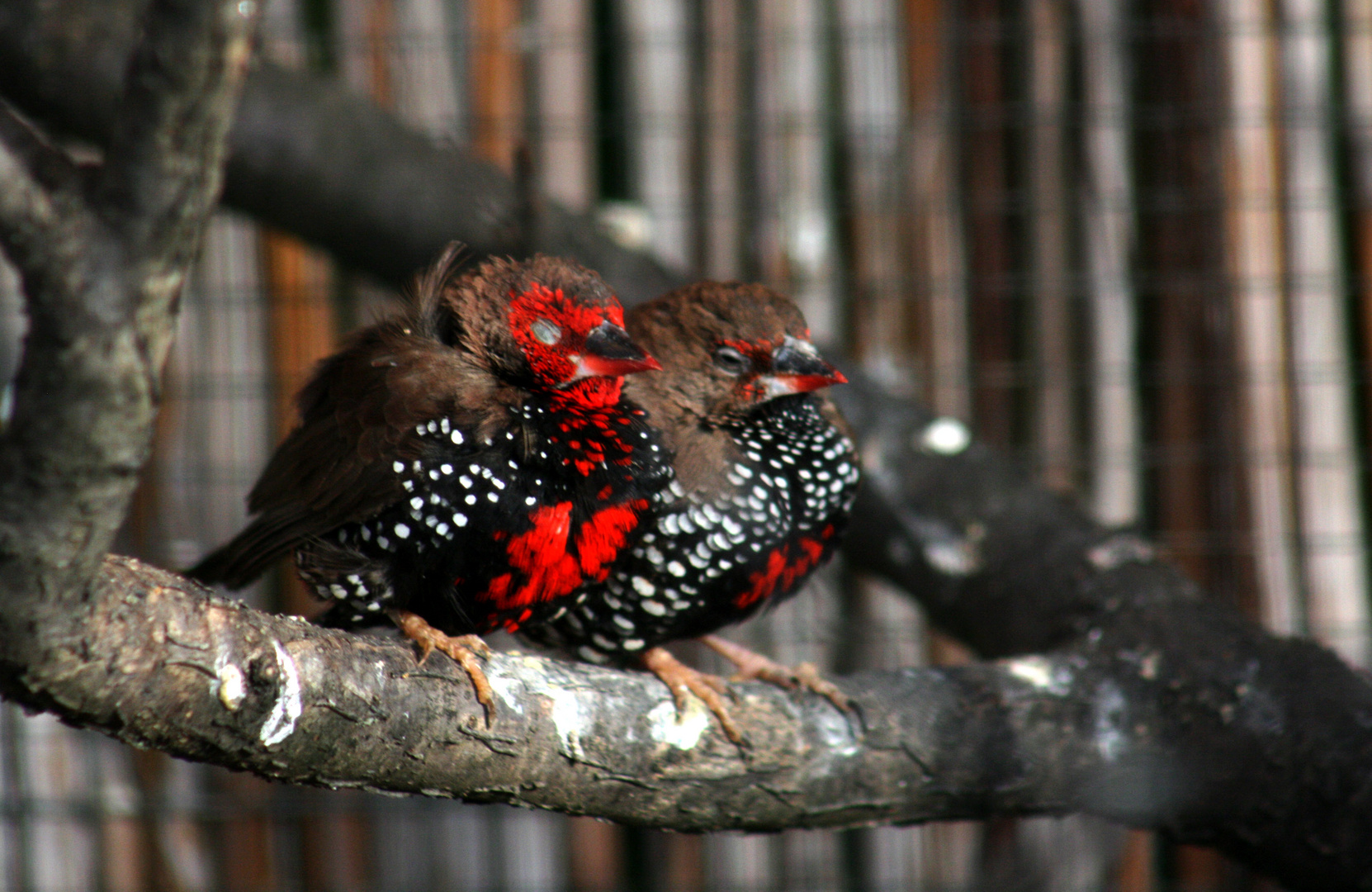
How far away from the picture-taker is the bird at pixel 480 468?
51.5 inches

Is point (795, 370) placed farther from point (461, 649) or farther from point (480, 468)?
point (461, 649)

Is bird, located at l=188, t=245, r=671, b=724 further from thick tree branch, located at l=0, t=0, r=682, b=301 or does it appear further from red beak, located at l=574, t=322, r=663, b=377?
thick tree branch, located at l=0, t=0, r=682, b=301

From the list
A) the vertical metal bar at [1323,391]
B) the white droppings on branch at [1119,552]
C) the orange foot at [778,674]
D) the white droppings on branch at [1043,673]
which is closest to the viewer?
the orange foot at [778,674]

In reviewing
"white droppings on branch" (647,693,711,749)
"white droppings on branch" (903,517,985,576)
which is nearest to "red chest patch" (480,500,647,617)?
"white droppings on branch" (647,693,711,749)

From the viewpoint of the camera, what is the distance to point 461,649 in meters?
1.27

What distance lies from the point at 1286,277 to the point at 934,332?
0.92m

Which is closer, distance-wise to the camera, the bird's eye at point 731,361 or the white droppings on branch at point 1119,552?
the bird's eye at point 731,361

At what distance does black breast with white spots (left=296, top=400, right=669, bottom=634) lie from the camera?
1305 mm

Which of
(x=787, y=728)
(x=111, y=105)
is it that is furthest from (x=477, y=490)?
(x=111, y=105)

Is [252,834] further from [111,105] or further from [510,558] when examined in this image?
[510,558]

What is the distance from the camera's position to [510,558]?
131cm

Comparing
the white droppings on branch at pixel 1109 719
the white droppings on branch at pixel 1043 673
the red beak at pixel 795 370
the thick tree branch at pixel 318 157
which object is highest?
the thick tree branch at pixel 318 157

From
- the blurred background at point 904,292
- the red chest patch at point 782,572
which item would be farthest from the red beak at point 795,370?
the blurred background at point 904,292

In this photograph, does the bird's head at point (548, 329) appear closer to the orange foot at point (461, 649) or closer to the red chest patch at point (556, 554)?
the red chest patch at point (556, 554)
